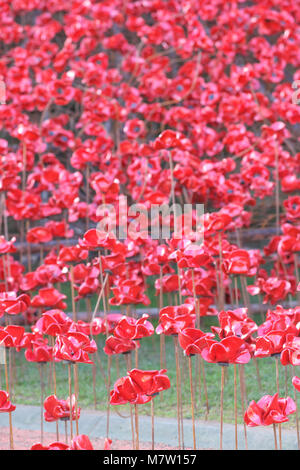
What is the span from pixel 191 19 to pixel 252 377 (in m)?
1.96

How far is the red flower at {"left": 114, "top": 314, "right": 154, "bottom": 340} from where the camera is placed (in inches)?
49.5

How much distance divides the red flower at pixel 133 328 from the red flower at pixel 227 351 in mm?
147

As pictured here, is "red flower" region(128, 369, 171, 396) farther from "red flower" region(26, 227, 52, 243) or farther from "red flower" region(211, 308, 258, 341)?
"red flower" region(26, 227, 52, 243)

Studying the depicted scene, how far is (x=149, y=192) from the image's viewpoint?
2205 millimetres

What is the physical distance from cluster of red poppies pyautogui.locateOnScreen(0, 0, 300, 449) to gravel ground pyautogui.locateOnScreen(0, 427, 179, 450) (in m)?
0.11

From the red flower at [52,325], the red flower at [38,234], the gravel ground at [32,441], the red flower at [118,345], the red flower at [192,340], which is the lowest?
the gravel ground at [32,441]

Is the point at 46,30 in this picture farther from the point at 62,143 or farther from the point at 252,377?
the point at 252,377

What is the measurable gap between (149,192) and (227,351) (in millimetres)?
1136

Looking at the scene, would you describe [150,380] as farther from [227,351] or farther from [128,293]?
[128,293]

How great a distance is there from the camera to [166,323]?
1.32 metres

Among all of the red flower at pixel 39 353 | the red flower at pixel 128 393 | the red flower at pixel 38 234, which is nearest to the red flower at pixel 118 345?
the red flower at pixel 39 353

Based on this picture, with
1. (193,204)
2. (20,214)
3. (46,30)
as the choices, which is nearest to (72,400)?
(20,214)

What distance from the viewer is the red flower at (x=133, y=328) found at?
1258 millimetres

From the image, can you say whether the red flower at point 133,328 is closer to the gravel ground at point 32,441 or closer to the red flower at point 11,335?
the red flower at point 11,335
